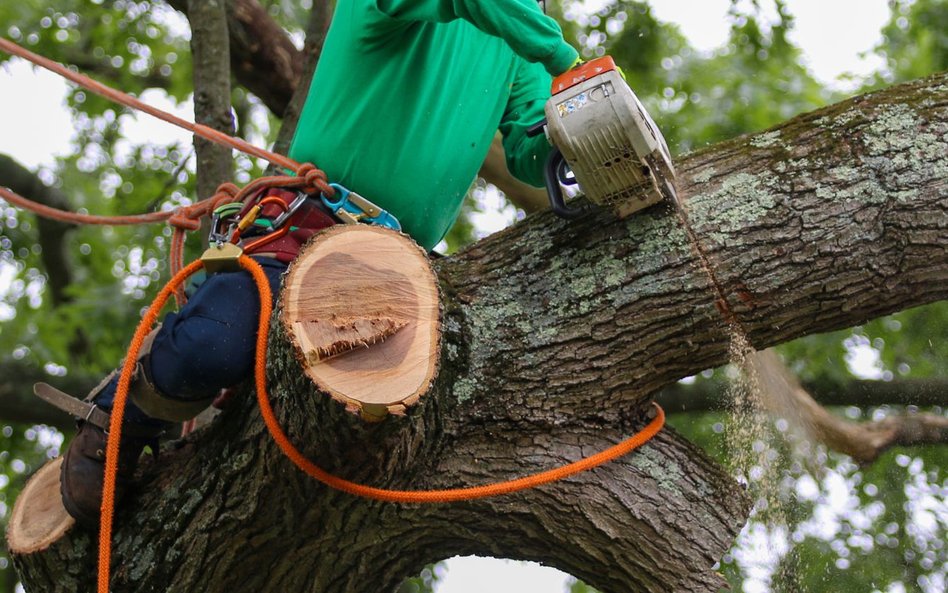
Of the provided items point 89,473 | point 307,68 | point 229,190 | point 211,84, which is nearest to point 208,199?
point 229,190

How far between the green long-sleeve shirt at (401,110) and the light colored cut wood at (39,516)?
106 cm

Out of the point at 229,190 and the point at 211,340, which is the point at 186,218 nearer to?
the point at 229,190

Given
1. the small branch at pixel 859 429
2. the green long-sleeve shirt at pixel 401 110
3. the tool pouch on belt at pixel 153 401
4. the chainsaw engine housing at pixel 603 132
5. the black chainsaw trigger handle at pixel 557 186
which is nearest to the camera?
the chainsaw engine housing at pixel 603 132

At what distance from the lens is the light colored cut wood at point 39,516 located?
236cm

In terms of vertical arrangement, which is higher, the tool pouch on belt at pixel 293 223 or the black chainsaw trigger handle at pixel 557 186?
the black chainsaw trigger handle at pixel 557 186

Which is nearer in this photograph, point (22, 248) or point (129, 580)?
point (129, 580)

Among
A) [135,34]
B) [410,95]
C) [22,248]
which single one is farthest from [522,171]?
[22,248]

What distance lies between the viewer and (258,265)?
2.15 meters

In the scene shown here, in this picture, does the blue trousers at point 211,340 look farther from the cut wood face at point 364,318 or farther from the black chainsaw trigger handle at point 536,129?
the black chainsaw trigger handle at point 536,129

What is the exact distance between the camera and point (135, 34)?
19.5 feet

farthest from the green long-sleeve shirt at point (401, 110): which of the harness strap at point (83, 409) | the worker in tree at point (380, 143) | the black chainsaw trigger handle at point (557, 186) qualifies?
the harness strap at point (83, 409)

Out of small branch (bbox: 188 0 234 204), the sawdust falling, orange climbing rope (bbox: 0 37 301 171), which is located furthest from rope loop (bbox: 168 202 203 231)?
the sawdust falling

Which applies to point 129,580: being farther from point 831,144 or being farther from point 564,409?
point 831,144

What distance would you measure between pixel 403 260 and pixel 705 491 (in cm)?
92
